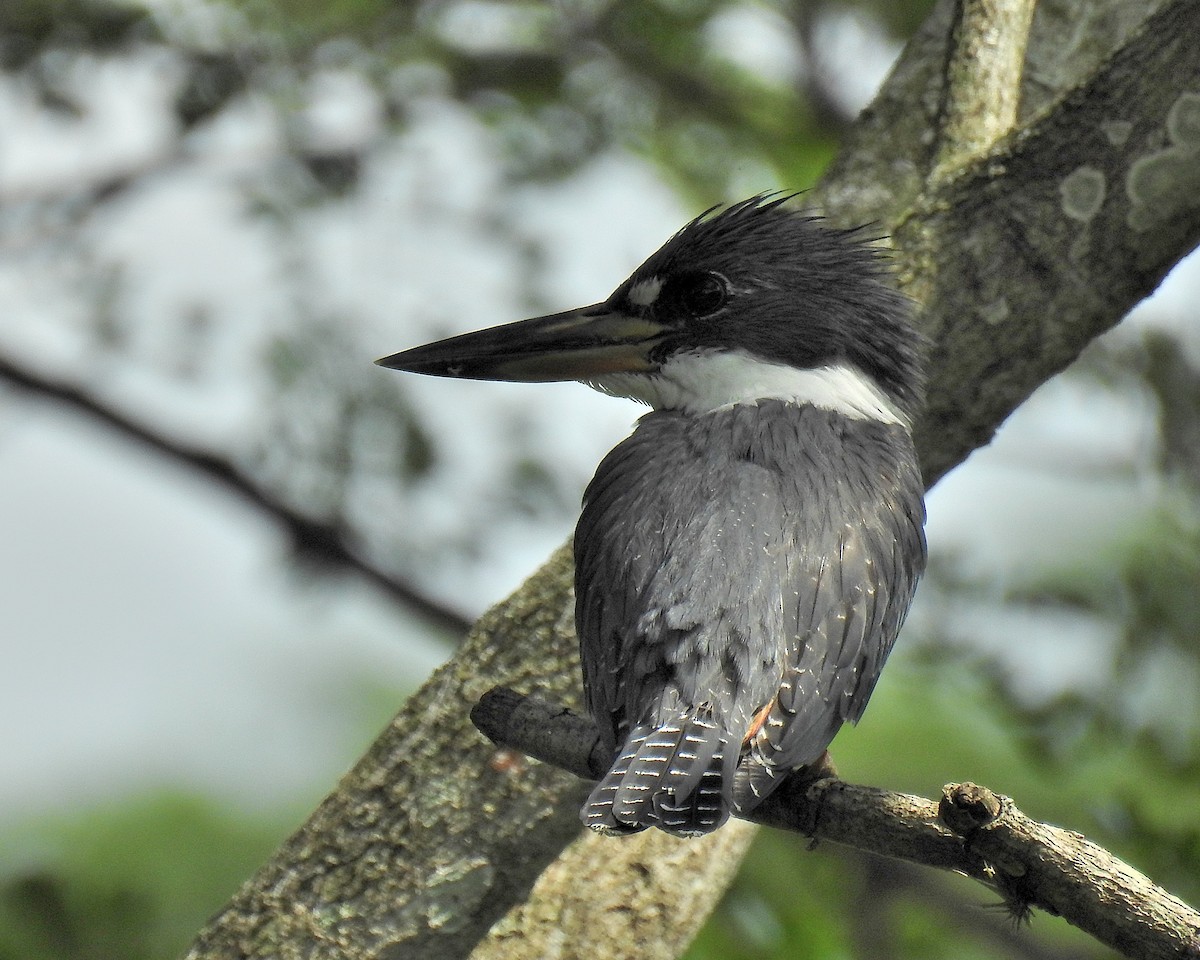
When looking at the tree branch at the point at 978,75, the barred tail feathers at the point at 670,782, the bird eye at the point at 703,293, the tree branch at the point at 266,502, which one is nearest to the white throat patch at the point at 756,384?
the bird eye at the point at 703,293

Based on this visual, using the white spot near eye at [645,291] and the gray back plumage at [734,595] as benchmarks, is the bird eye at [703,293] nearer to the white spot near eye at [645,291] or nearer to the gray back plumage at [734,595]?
the white spot near eye at [645,291]

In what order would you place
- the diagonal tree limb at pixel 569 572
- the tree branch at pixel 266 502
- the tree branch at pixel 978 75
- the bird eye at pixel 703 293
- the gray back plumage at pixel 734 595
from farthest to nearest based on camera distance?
the tree branch at pixel 266 502 < the tree branch at pixel 978 75 < the bird eye at pixel 703 293 < the diagonal tree limb at pixel 569 572 < the gray back plumage at pixel 734 595

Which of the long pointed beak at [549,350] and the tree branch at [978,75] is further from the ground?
the tree branch at [978,75]

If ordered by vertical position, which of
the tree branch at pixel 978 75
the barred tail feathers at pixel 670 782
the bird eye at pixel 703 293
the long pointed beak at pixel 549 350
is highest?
the tree branch at pixel 978 75

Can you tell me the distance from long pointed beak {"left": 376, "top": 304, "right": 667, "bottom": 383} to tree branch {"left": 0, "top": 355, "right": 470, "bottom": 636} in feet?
6.19

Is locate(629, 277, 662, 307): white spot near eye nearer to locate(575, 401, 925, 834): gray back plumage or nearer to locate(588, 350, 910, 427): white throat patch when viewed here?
locate(588, 350, 910, 427): white throat patch

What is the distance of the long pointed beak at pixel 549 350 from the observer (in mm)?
2842

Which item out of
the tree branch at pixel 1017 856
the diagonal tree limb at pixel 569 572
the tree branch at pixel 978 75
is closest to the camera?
the tree branch at pixel 1017 856

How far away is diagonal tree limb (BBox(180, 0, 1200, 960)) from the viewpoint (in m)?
2.68

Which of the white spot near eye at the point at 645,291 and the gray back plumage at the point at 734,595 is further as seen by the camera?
the white spot near eye at the point at 645,291

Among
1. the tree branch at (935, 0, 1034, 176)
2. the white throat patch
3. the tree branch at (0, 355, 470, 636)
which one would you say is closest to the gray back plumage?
the white throat patch

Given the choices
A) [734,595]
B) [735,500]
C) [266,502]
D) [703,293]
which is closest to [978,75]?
[703,293]

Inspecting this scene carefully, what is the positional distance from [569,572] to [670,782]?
92 cm

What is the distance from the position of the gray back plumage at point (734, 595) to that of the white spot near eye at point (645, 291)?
0.34 metres
